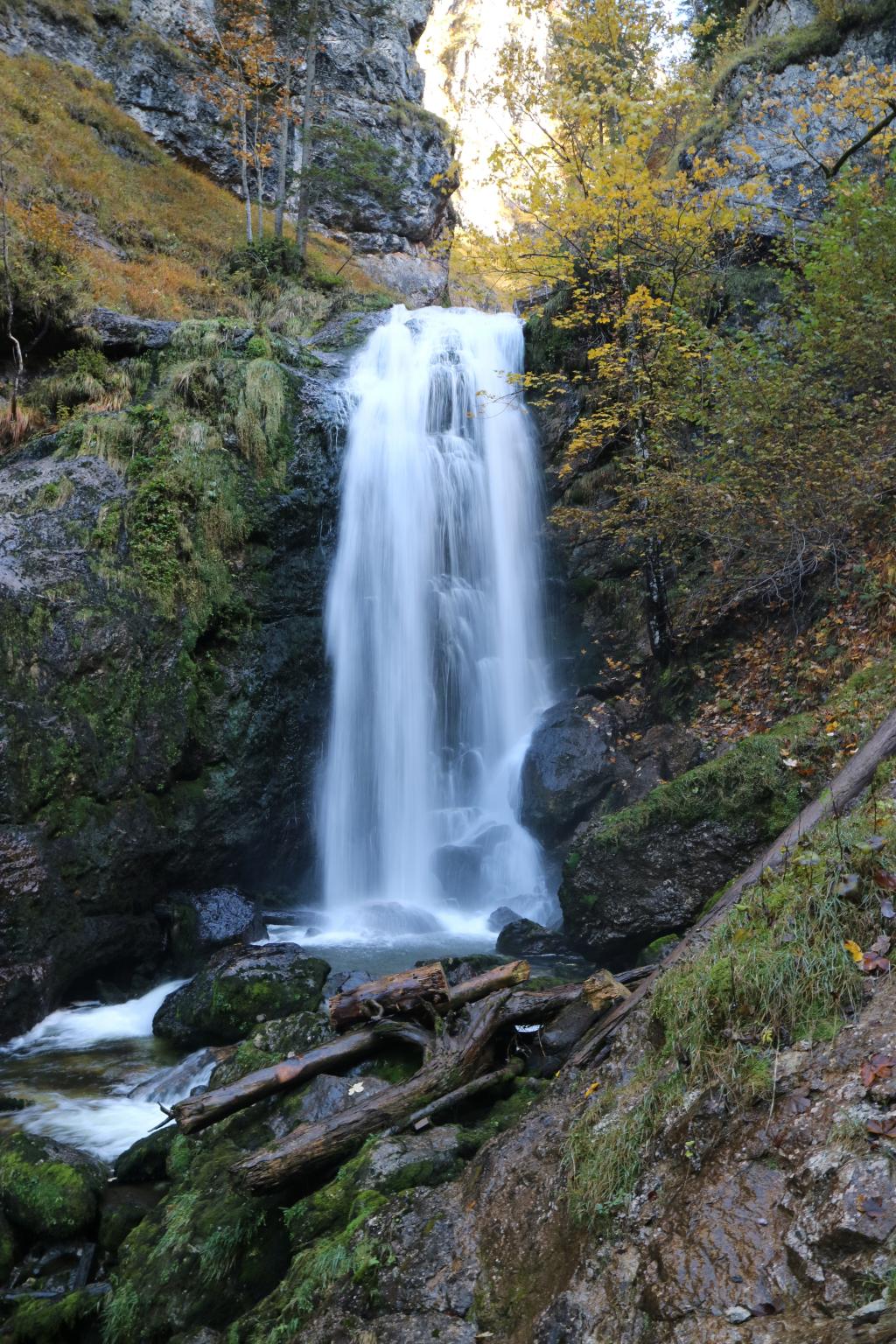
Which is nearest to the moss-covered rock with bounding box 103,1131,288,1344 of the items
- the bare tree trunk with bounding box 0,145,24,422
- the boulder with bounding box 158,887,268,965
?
the boulder with bounding box 158,887,268,965

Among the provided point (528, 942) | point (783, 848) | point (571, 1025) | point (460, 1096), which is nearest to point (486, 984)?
point (571, 1025)

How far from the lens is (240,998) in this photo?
6445mm

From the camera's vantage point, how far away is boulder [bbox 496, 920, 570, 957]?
7848 mm

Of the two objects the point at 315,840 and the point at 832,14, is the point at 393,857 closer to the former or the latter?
the point at 315,840

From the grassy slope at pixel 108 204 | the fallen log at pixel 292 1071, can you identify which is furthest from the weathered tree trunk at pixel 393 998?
the grassy slope at pixel 108 204

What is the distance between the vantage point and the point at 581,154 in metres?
8.63

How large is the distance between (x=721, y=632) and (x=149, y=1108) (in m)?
7.65

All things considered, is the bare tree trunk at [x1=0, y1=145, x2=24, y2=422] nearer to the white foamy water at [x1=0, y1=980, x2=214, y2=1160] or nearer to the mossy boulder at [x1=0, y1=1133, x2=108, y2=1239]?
the white foamy water at [x1=0, y1=980, x2=214, y2=1160]

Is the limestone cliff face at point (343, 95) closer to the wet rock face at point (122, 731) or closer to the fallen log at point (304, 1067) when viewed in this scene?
the wet rock face at point (122, 731)

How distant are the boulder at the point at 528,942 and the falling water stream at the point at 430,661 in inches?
21.1

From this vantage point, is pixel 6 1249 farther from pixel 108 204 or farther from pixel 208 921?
pixel 108 204

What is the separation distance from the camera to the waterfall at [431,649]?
10328 millimetres

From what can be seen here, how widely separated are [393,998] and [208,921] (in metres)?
4.60

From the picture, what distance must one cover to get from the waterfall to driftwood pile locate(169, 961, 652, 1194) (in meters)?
4.60
